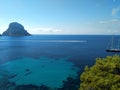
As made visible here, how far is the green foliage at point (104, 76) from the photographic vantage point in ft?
82.9

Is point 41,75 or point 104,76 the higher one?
point 104,76

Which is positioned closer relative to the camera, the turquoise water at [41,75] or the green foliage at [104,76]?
the green foliage at [104,76]

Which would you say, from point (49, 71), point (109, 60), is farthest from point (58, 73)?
point (109, 60)

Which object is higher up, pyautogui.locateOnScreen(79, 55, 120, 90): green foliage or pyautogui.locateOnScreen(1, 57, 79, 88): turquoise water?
pyautogui.locateOnScreen(79, 55, 120, 90): green foliage

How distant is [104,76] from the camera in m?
27.3

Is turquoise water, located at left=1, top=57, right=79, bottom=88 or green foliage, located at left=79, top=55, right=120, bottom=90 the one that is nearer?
green foliage, located at left=79, top=55, right=120, bottom=90

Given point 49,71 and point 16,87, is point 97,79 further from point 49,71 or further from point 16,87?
point 49,71

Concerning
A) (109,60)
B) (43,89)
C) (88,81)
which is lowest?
(43,89)

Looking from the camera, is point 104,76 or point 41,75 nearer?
point 104,76

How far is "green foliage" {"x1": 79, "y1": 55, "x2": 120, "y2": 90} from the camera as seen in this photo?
25281 mm

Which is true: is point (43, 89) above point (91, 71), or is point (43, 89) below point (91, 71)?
below

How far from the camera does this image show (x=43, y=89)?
48.8 meters

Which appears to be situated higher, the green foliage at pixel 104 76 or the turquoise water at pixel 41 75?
the green foliage at pixel 104 76

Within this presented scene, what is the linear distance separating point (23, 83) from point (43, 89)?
7755mm
